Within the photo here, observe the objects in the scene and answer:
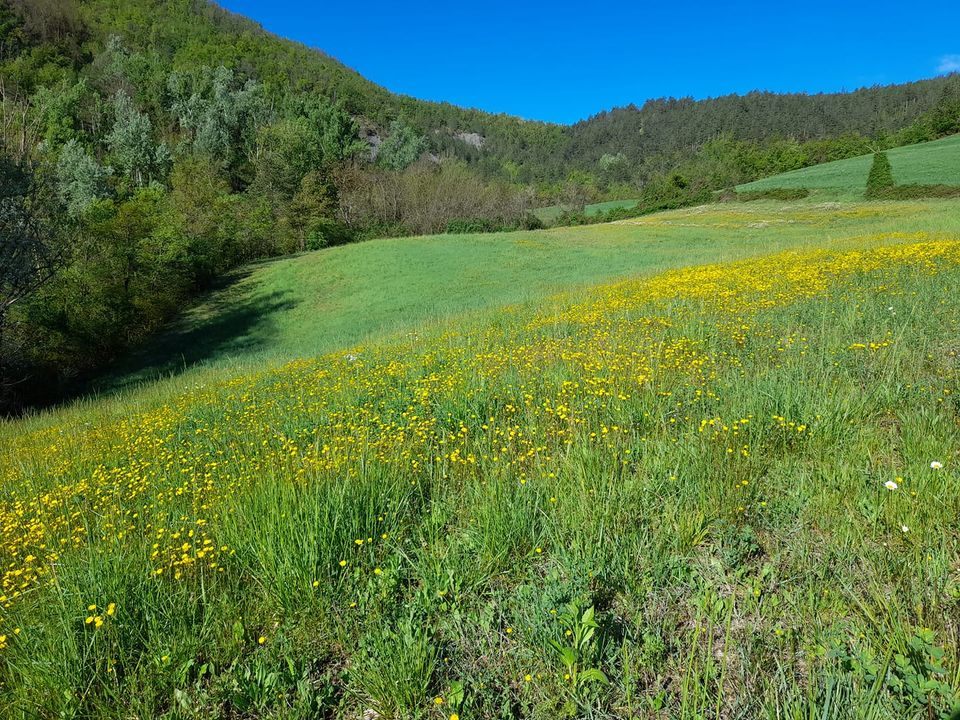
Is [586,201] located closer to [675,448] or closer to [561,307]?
[561,307]

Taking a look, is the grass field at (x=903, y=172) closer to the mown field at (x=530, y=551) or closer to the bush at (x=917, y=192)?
the bush at (x=917, y=192)

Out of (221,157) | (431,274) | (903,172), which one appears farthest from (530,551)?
(221,157)

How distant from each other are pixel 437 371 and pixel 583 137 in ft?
641

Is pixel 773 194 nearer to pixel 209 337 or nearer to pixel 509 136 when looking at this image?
Result: pixel 209 337

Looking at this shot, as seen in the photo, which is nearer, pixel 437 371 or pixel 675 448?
pixel 675 448

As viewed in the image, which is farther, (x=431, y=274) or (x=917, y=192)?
(x=917, y=192)

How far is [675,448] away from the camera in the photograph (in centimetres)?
374

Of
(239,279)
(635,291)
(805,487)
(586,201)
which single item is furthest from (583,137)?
(805,487)

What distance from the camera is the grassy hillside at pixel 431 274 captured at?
2280 cm

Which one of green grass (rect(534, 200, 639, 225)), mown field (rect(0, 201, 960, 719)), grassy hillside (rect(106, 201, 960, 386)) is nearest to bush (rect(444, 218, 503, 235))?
grassy hillside (rect(106, 201, 960, 386))

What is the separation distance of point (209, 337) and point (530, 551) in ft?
93.3

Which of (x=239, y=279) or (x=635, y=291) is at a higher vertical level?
(x=239, y=279)

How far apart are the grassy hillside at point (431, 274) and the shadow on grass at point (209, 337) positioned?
0.34 ft

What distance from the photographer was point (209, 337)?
26594 millimetres
